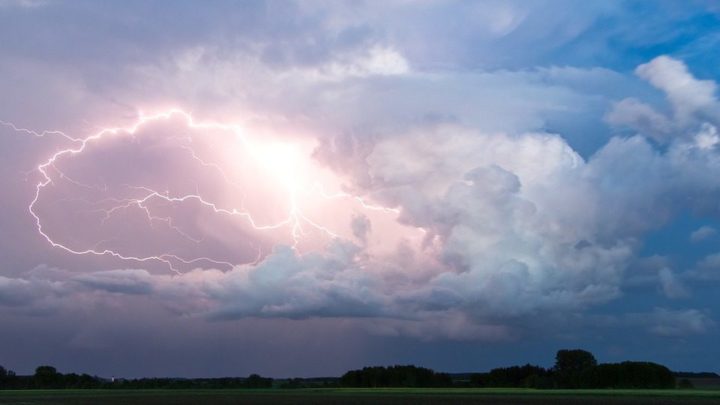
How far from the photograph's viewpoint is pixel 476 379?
151 metres

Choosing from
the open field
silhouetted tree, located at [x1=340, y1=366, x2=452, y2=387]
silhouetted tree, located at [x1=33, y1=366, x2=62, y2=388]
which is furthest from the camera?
silhouetted tree, located at [x1=33, y1=366, x2=62, y2=388]

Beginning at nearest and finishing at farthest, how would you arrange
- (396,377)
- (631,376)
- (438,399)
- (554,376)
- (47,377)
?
(438,399)
(631,376)
(554,376)
(396,377)
(47,377)

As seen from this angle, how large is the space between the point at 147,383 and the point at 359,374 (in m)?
50.6

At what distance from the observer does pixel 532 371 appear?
15100 centimetres

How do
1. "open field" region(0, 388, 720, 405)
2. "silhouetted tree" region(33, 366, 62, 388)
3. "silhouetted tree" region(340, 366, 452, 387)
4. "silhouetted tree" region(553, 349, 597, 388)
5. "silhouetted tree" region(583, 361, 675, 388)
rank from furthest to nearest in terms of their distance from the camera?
"silhouetted tree" region(33, 366, 62, 388) → "silhouetted tree" region(340, 366, 452, 387) → "silhouetted tree" region(553, 349, 597, 388) → "silhouetted tree" region(583, 361, 675, 388) → "open field" region(0, 388, 720, 405)

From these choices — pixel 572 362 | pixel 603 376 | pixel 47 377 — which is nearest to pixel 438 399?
pixel 603 376

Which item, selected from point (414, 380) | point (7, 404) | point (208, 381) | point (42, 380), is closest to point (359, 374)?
point (414, 380)

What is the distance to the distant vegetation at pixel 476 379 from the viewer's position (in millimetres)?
120425

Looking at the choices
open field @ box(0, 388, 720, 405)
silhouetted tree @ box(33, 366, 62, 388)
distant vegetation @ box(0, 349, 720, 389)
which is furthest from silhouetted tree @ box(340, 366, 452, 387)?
silhouetted tree @ box(33, 366, 62, 388)

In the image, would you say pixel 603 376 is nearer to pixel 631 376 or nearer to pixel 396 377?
pixel 631 376

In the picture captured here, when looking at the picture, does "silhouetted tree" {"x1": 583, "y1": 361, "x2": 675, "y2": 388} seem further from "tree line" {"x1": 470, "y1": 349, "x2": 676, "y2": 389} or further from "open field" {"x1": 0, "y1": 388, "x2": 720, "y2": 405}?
"open field" {"x1": 0, "y1": 388, "x2": 720, "y2": 405}

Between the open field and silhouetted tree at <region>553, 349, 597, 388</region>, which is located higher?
silhouetted tree at <region>553, 349, 597, 388</region>

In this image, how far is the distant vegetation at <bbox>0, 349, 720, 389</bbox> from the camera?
395 feet

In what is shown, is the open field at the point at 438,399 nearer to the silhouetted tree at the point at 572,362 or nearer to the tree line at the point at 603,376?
the tree line at the point at 603,376
